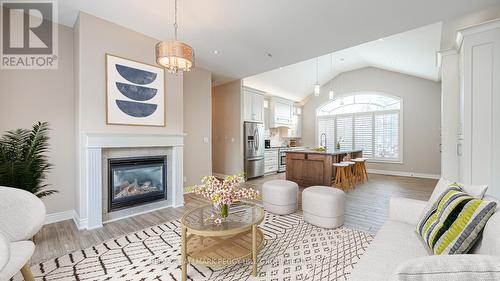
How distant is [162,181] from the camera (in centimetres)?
364

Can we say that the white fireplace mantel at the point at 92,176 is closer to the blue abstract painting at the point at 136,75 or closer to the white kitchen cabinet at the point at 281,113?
the blue abstract painting at the point at 136,75

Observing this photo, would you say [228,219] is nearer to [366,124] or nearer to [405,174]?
[405,174]

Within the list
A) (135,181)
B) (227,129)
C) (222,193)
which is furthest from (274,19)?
(227,129)

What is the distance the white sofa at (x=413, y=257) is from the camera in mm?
659

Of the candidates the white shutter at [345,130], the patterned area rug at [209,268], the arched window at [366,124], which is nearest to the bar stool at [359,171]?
the arched window at [366,124]

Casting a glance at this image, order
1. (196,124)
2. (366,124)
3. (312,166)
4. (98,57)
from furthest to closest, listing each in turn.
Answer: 1. (366,124)
2. (312,166)
3. (196,124)
4. (98,57)

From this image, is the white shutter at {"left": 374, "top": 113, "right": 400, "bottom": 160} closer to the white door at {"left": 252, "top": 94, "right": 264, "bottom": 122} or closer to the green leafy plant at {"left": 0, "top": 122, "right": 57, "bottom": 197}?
the white door at {"left": 252, "top": 94, "right": 264, "bottom": 122}

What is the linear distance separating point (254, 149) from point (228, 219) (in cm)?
431

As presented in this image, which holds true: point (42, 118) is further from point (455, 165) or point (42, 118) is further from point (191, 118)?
point (455, 165)

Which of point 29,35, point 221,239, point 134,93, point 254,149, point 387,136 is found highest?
point 29,35

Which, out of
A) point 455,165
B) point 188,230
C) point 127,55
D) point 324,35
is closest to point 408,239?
point 188,230

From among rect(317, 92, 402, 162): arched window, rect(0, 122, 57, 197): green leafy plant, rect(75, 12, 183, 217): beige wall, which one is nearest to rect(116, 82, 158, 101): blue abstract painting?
rect(75, 12, 183, 217): beige wall

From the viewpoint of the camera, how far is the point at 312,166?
16.7 ft

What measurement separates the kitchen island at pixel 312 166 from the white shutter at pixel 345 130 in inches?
104
